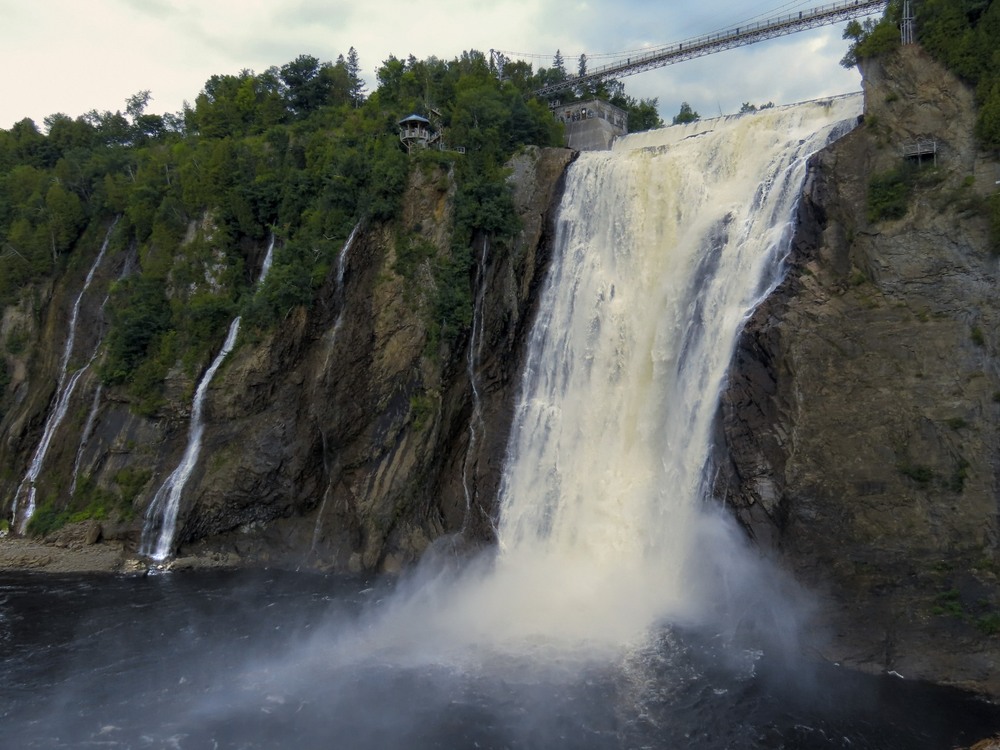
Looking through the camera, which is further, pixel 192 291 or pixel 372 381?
pixel 192 291

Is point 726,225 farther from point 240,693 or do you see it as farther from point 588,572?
point 240,693

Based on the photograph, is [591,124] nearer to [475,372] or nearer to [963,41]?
[475,372]

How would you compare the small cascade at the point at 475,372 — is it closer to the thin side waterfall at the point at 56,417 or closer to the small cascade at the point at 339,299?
the small cascade at the point at 339,299

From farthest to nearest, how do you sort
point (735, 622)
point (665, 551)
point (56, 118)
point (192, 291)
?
1. point (56, 118)
2. point (192, 291)
3. point (665, 551)
4. point (735, 622)

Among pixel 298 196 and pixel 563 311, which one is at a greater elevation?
pixel 298 196

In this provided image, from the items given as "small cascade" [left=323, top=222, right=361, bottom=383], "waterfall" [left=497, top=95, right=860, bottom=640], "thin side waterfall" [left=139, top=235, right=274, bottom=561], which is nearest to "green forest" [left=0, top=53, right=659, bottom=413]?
"small cascade" [left=323, top=222, right=361, bottom=383]

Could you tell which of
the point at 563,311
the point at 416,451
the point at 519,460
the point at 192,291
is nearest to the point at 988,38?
the point at 563,311

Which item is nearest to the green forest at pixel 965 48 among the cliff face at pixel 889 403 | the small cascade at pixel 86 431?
the cliff face at pixel 889 403
